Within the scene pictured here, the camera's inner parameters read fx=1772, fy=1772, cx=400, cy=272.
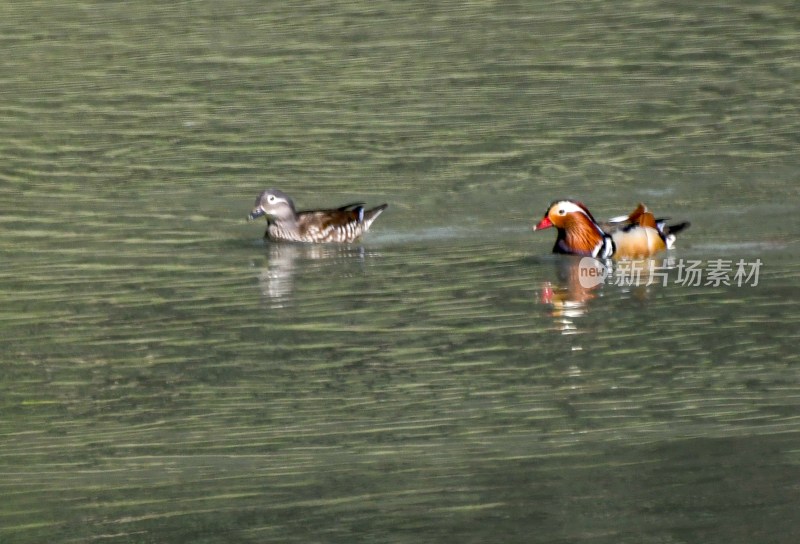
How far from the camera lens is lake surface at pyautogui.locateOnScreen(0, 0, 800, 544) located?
7984 mm

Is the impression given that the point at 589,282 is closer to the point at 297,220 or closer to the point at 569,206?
the point at 569,206

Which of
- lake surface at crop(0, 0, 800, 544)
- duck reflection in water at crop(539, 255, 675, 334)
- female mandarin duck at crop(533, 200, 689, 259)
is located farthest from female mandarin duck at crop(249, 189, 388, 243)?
duck reflection in water at crop(539, 255, 675, 334)

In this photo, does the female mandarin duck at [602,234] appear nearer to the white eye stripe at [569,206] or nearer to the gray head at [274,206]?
the white eye stripe at [569,206]

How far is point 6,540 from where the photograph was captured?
7469mm

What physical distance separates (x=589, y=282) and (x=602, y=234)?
1.07 m

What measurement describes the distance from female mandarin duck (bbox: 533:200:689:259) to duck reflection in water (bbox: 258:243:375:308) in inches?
63.4

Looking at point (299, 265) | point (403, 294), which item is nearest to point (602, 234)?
point (403, 294)

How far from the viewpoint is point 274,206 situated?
52.1 feet

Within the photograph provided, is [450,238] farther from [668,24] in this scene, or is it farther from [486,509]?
[668,24]

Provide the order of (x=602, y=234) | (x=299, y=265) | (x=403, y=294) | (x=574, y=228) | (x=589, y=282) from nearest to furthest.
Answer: (x=403, y=294)
(x=589, y=282)
(x=574, y=228)
(x=602, y=234)
(x=299, y=265)

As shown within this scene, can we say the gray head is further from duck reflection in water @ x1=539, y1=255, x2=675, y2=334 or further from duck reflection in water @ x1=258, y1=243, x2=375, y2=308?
duck reflection in water @ x1=539, y1=255, x2=675, y2=334

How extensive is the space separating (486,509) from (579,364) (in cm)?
296

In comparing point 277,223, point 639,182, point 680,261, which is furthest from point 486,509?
point 639,182

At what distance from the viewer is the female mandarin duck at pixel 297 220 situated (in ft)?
51.6
